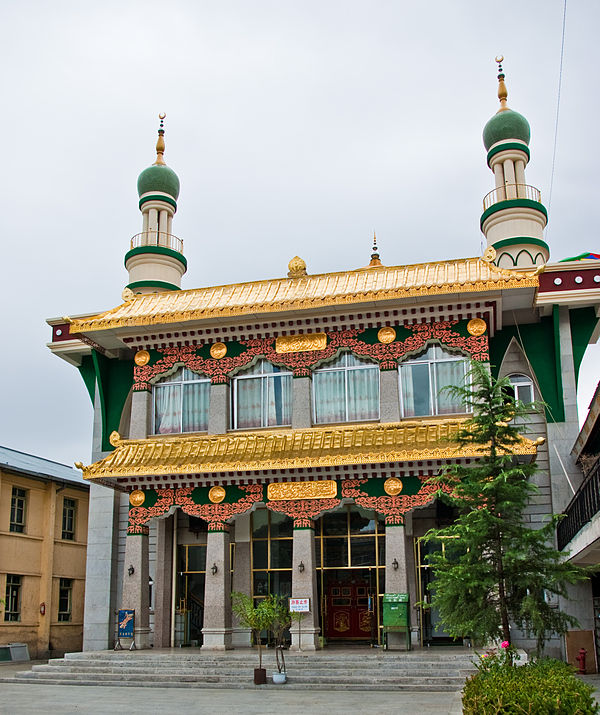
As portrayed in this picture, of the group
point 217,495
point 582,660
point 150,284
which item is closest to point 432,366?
point 217,495

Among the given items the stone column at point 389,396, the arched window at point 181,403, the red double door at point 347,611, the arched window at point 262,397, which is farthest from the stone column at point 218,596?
the stone column at point 389,396

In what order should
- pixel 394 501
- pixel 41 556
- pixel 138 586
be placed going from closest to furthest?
1. pixel 394 501
2. pixel 138 586
3. pixel 41 556

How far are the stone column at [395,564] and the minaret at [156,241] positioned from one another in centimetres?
1526

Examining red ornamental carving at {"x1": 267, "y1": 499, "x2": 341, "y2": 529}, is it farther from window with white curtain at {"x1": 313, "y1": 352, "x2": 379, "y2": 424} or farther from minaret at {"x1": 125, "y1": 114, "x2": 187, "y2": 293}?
minaret at {"x1": 125, "y1": 114, "x2": 187, "y2": 293}

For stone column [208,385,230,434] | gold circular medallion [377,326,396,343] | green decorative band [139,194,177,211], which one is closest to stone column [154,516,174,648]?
stone column [208,385,230,434]

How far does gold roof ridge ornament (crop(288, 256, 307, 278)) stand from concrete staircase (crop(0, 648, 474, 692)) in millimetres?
11720

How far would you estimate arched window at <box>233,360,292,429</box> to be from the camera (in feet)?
83.1

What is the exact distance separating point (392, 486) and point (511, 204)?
1292 cm

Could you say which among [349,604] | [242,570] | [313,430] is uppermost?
[313,430]

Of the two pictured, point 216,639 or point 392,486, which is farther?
point 216,639

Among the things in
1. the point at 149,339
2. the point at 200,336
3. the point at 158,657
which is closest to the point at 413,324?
the point at 200,336

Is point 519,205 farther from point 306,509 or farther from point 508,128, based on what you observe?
point 306,509

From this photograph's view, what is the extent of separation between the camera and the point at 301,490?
23.3 m

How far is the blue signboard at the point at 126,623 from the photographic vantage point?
922 inches
